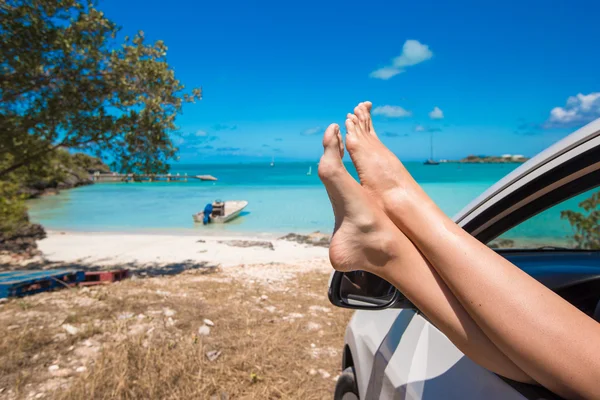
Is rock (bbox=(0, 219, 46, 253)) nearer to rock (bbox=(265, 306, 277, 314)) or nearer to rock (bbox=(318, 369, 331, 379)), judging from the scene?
rock (bbox=(265, 306, 277, 314))

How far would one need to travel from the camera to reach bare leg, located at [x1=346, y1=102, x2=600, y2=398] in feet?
2.76

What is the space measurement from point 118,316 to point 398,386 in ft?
13.5

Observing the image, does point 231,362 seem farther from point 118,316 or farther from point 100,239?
point 100,239

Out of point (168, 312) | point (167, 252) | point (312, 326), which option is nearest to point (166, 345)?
point (168, 312)

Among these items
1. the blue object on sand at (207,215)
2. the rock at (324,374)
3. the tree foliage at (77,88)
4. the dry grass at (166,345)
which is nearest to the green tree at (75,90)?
the tree foliage at (77,88)

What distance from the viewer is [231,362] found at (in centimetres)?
340

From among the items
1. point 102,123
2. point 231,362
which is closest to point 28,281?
point 102,123

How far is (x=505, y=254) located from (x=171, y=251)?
10.6 meters

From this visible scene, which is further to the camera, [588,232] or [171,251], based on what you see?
[171,251]

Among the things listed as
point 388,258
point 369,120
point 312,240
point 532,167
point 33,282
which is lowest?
point 312,240

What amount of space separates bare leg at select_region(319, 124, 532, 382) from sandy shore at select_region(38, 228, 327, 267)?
8.11 meters

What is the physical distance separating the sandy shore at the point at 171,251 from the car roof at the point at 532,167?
26.9 ft

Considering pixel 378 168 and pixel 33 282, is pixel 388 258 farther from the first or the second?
pixel 33 282

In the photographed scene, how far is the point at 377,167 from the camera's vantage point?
150 centimetres
